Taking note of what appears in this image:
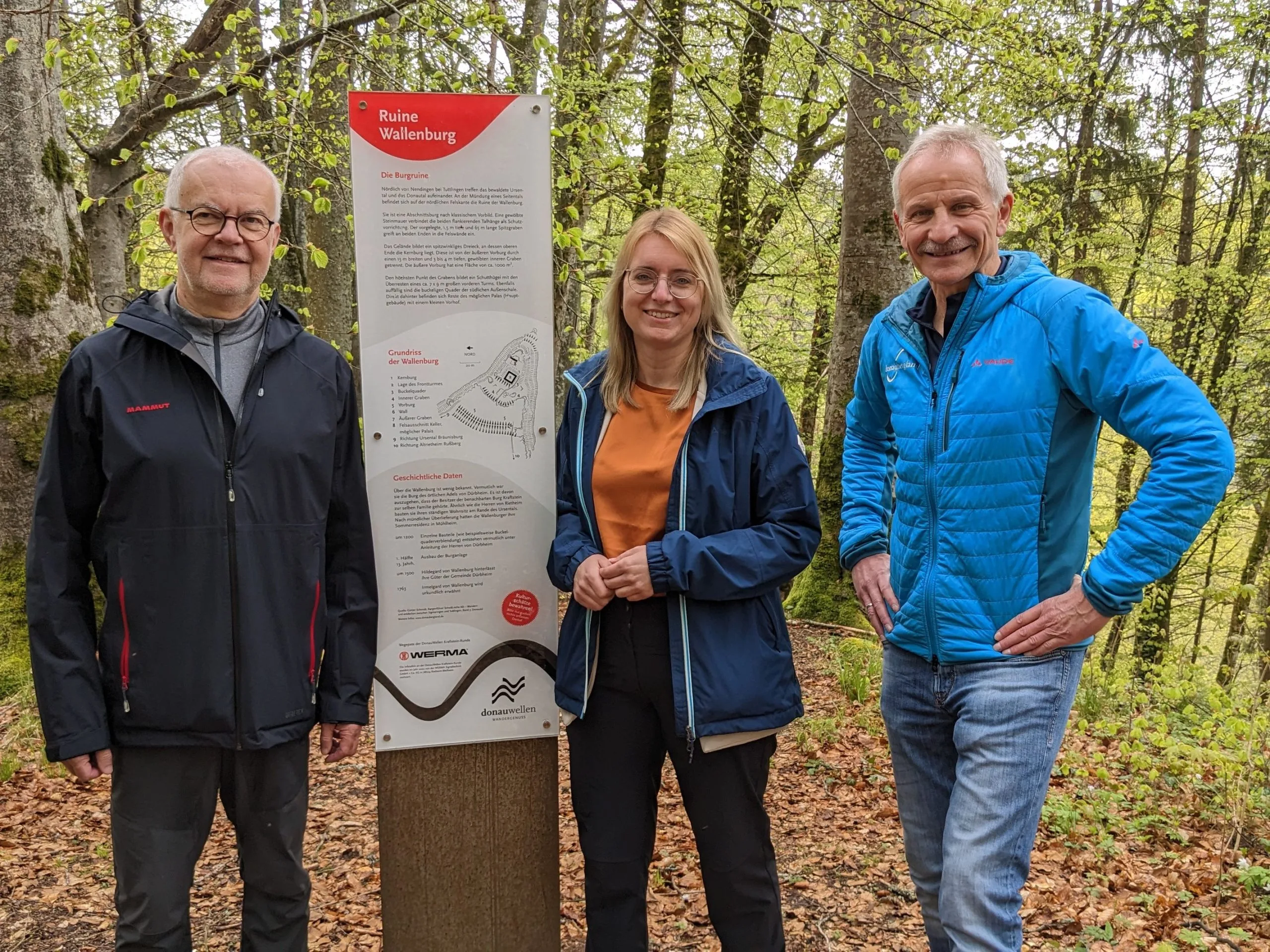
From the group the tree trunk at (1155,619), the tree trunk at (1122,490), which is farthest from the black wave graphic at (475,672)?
the tree trunk at (1122,490)

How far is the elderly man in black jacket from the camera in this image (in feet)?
7.11

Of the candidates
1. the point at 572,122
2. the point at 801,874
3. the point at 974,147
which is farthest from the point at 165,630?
the point at 572,122

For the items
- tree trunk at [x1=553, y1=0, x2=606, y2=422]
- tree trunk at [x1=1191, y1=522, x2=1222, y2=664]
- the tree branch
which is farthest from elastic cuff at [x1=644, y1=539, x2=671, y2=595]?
tree trunk at [x1=1191, y1=522, x2=1222, y2=664]

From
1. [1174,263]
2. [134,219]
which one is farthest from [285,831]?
[1174,263]

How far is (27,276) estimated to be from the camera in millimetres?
5102

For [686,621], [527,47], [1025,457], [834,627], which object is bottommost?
[834,627]

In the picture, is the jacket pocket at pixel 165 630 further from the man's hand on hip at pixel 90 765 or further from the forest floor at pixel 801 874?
→ the forest floor at pixel 801 874

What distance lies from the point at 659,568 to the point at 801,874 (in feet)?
7.95

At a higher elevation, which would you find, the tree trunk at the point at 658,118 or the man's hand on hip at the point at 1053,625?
the tree trunk at the point at 658,118

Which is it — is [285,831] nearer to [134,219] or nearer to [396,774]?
[396,774]

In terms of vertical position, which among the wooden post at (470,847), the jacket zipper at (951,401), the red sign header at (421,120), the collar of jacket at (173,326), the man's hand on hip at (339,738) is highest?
the red sign header at (421,120)

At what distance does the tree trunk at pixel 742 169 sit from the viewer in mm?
7891

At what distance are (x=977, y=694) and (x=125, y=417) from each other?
223cm

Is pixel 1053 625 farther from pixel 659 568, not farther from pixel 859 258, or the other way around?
pixel 859 258
